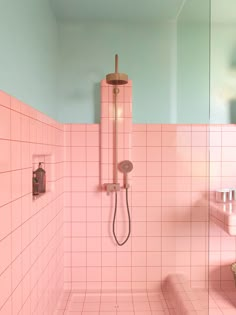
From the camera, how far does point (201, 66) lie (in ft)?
6.64

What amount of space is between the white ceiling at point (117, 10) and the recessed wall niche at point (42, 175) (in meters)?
1.17

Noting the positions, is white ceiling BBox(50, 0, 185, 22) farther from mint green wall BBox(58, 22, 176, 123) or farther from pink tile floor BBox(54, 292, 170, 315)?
pink tile floor BBox(54, 292, 170, 315)

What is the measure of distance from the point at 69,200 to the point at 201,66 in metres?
1.55

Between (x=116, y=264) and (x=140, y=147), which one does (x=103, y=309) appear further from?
(x=140, y=147)

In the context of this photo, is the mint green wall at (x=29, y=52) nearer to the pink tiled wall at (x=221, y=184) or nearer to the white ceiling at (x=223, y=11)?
the white ceiling at (x=223, y=11)

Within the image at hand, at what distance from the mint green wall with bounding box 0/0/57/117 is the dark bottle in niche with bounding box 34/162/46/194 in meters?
0.39

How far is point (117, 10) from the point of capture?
1.98 metres

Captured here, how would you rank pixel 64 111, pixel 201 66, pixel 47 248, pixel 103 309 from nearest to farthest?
pixel 47 248, pixel 103 309, pixel 201 66, pixel 64 111

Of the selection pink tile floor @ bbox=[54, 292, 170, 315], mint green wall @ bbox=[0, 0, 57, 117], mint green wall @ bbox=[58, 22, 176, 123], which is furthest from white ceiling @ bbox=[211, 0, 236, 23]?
pink tile floor @ bbox=[54, 292, 170, 315]

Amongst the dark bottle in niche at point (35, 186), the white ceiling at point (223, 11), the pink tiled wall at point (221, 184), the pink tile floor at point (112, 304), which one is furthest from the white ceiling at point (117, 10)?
the pink tile floor at point (112, 304)

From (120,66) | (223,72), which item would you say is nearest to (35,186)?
(120,66)

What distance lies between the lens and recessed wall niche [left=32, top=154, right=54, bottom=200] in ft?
4.93

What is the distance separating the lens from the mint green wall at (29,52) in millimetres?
1064

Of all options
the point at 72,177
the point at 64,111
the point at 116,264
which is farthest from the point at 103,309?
the point at 64,111
